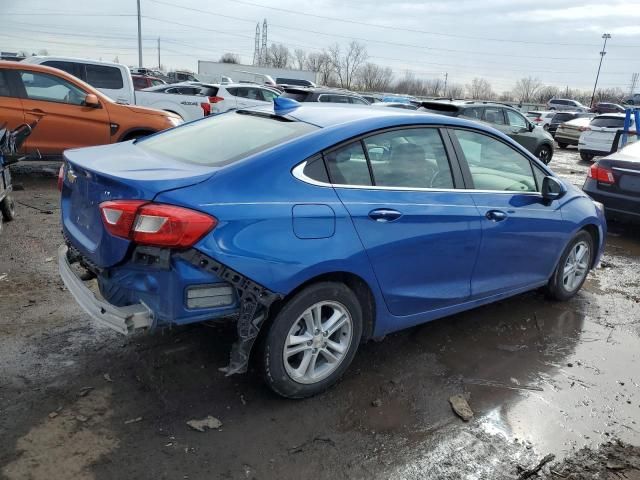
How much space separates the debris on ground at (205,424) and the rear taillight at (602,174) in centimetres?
662

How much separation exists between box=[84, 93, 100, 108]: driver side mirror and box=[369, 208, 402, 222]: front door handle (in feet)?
23.8

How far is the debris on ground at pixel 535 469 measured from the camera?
2730 millimetres

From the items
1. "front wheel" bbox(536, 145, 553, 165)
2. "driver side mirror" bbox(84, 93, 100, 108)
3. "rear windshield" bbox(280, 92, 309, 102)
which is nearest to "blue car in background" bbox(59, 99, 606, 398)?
"driver side mirror" bbox(84, 93, 100, 108)

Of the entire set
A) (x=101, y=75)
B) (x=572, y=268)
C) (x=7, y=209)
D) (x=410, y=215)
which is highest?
(x=101, y=75)

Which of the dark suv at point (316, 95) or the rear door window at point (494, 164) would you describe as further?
the dark suv at point (316, 95)

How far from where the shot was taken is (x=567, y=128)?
72.6ft

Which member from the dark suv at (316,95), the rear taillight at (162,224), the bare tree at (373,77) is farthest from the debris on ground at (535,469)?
the bare tree at (373,77)

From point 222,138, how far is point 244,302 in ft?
3.87

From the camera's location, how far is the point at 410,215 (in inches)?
131

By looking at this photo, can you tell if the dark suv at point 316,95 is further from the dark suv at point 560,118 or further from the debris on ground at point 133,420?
the dark suv at point 560,118

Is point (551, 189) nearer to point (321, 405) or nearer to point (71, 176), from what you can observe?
point (321, 405)

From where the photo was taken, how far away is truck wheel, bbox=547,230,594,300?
16.0 feet

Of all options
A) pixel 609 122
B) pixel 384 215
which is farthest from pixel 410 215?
pixel 609 122

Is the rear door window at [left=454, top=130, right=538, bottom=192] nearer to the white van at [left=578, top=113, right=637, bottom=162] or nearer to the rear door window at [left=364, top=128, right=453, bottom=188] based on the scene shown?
the rear door window at [left=364, top=128, right=453, bottom=188]
